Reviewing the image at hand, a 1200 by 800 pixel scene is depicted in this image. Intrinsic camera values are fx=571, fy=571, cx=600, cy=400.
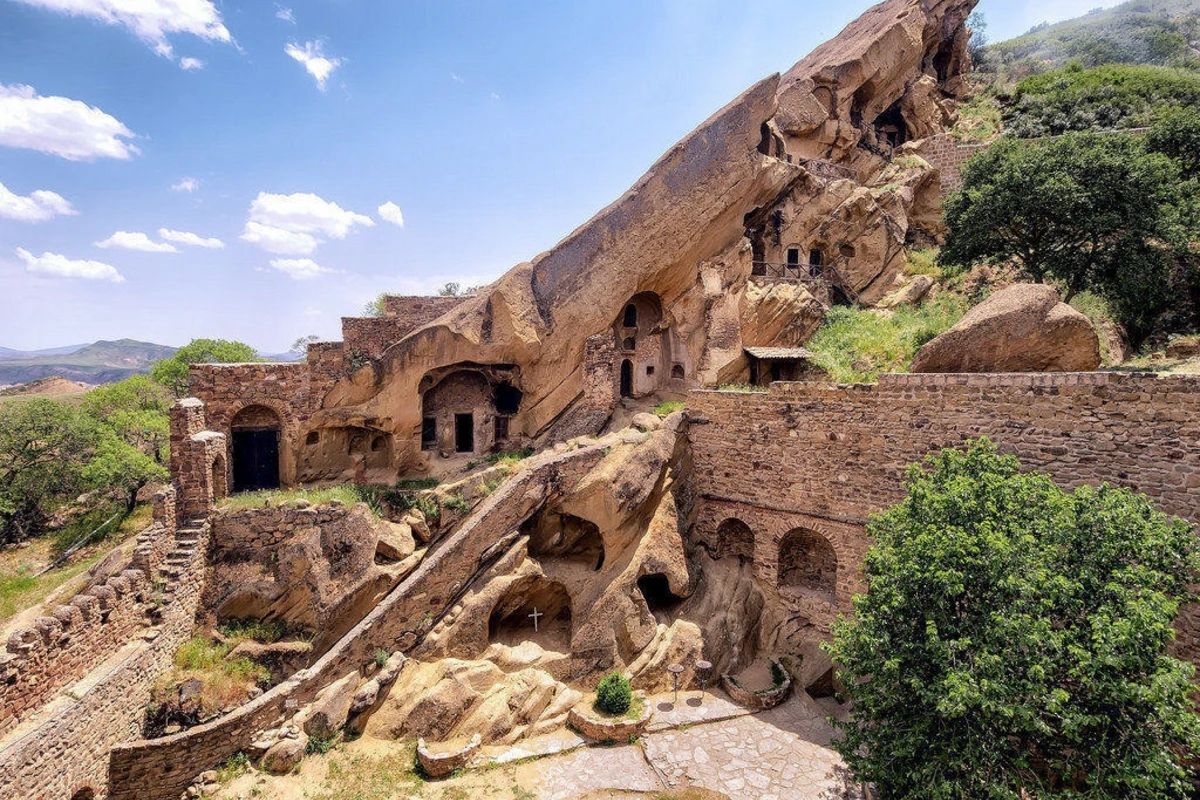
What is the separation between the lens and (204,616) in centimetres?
1458

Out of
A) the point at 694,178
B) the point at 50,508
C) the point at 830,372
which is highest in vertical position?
the point at 694,178

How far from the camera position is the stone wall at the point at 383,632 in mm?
11195

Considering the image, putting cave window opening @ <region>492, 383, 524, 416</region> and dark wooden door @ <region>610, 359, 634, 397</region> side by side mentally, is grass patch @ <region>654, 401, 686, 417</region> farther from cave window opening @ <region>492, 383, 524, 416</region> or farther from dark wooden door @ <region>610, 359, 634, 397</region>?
cave window opening @ <region>492, 383, 524, 416</region>

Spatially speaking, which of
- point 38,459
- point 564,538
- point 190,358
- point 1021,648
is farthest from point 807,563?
point 190,358

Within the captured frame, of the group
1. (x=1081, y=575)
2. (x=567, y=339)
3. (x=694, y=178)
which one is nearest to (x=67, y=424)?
(x=567, y=339)

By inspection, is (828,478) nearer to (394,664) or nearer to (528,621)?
(528,621)

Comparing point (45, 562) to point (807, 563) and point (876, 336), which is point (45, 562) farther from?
point (876, 336)

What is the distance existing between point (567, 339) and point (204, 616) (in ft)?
40.4

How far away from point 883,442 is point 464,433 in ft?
43.6

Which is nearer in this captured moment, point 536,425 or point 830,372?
point 830,372

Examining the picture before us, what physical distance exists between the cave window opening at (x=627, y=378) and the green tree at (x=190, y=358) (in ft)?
69.2

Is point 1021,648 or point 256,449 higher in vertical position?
point 256,449

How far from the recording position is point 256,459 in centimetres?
1814

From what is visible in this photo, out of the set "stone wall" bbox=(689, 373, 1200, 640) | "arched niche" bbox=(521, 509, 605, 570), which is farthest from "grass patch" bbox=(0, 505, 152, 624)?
"stone wall" bbox=(689, 373, 1200, 640)
